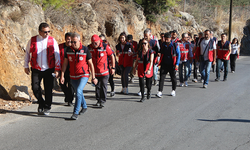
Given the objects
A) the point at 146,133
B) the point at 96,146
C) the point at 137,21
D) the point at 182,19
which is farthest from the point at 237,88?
the point at 182,19

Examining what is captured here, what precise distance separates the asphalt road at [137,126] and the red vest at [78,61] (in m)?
1.05

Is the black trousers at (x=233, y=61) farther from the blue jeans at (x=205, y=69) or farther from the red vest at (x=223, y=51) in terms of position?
the blue jeans at (x=205, y=69)

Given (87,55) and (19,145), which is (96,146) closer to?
(19,145)

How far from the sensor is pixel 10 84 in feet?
23.9

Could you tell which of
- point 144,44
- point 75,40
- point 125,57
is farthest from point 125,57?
point 75,40

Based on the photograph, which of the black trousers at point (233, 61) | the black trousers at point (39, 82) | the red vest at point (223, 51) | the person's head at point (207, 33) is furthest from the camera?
the black trousers at point (233, 61)

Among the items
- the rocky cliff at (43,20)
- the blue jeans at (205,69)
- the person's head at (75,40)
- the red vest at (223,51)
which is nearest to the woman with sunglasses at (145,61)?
the person's head at (75,40)

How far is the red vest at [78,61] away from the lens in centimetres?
560

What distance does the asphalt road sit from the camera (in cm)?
432

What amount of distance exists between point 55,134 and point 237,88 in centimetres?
719

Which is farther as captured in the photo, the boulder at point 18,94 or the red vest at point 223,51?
the red vest at point 223,51

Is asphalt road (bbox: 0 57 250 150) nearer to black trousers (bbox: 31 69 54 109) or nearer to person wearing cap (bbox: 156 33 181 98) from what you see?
black trousers (bbox: 31 69 54 109)

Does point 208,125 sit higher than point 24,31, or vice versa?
point 24,31

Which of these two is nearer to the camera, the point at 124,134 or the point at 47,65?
the point at 124,134
